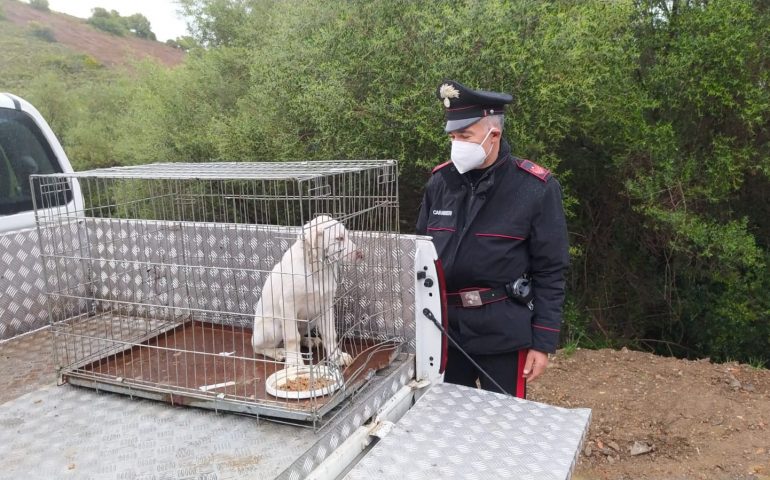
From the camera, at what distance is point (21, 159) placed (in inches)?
154

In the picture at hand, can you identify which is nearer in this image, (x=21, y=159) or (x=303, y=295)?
(x=303, y=295)

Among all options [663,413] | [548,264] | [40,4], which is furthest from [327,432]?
[40,4]

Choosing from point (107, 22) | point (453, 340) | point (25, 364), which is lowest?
point (25, 364)

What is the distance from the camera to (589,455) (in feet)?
15.9

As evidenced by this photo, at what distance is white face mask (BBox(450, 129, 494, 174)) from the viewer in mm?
2838

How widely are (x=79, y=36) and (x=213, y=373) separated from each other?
51287mm

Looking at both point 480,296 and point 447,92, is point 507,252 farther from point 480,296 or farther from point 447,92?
point 447,92

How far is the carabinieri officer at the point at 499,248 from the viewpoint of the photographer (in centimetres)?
282

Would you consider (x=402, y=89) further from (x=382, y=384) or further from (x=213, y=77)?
(x=213, y=77)

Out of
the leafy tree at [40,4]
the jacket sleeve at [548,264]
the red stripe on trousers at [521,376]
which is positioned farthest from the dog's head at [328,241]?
the leafy tree at [40,4]

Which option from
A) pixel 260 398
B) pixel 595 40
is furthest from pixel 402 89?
pixel 260 398

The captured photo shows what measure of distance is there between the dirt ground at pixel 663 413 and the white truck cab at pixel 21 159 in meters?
4.52

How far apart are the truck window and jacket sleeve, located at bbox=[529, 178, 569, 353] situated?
2971 millimetres

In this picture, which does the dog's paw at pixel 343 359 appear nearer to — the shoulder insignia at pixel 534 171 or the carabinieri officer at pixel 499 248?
the carabinieri officer at pixel 499 248
